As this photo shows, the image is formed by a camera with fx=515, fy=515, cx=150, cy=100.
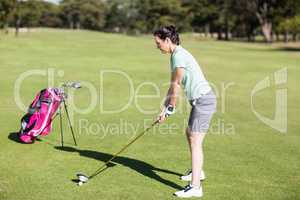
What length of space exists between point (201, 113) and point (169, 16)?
402 ft

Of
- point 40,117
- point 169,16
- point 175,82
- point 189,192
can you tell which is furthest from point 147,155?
point 169,16

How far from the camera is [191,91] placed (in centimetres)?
718

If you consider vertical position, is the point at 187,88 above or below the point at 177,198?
above

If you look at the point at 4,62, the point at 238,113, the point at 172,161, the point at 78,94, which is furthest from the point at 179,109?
the point at 4,62

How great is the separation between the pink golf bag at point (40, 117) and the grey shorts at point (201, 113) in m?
4.14

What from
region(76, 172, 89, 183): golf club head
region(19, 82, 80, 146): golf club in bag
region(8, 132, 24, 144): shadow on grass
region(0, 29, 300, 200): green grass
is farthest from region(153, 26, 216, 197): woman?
region(8, 132, 24, 144): shadow on grass

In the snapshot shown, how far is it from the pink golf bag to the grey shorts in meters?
4.14

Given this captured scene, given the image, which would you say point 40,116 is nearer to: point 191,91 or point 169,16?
point 191,91

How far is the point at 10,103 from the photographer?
1595cm

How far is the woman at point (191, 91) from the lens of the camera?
7.03 m

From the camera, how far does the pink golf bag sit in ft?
34.2

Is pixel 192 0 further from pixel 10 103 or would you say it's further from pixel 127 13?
pixel 10 103

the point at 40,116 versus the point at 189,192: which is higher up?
the point at 40,116

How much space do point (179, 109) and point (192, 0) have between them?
10691 centimetres
